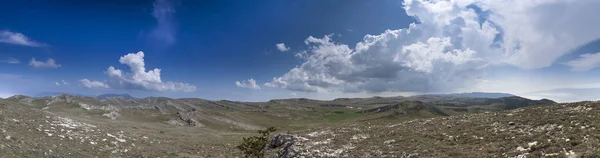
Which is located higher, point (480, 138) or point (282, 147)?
point (480, 138)

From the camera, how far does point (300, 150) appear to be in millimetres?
29188

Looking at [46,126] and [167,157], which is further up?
[46,126]

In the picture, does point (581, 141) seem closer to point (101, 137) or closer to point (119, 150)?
point (119, 150)

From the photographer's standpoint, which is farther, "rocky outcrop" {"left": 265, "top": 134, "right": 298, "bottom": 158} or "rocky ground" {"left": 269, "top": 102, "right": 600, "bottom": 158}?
"rocky outcrop" {"left": 265, "top": 134, "right": 298, "bottom": 158}

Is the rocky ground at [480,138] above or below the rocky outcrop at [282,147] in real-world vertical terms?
above

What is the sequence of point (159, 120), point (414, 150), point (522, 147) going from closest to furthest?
1. point (522, 147)
2. point (414, 150)
3. point (159, 120)

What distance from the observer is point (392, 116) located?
566 ft

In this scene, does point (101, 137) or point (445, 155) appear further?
point (101, 137)

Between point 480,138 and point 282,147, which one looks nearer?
point 480,138

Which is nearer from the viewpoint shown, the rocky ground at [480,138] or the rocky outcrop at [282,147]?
the rocky ground at [480,138]

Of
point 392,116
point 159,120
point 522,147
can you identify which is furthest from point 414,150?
point 392,116

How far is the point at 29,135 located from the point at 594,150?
43.3 meters

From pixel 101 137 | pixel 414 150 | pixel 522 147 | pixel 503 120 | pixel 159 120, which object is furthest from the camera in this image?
pixel 159 120

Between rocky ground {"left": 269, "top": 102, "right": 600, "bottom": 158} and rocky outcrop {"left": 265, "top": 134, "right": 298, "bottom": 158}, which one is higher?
rocky ground {"left": 269, "top": 102, "right": 600, "bottom": 158}
